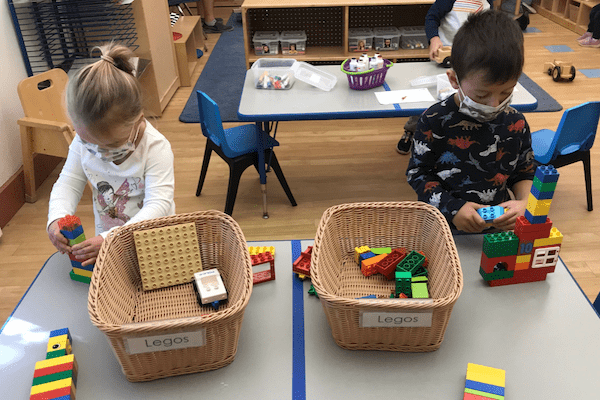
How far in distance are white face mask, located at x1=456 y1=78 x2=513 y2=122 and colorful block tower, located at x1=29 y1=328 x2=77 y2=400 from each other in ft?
3.48

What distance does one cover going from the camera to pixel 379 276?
3.72ft

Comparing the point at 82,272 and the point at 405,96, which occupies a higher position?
the point at 82,272

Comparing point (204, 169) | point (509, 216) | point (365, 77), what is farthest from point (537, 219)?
point (204, 169)

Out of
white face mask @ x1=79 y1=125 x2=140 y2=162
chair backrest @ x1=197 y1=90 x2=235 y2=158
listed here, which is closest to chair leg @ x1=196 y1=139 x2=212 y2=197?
chair backrest @ x1=197 y1=90 x2=235 y2=158

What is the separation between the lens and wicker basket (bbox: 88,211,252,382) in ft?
2.74

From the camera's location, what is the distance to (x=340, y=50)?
3.78 metres

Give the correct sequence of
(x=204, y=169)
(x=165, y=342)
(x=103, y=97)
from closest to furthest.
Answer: (x=165, y=342)
(x=103, y=97)
(x=204, y=169)

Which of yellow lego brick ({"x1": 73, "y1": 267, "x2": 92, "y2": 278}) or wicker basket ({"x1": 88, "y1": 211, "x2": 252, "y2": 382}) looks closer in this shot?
wicker basket ({"x1": 88, "y1": 211, "x2": 252, "y2": 382})

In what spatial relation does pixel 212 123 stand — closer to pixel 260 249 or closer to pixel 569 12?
pixel 260 249

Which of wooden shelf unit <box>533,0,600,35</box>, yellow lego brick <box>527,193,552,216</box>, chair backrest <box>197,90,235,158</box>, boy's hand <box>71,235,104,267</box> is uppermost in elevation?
yellow lego brick <box>527,193,552,216</box>

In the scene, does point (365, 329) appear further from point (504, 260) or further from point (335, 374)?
point (504, 260)

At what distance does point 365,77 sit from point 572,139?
1.02m

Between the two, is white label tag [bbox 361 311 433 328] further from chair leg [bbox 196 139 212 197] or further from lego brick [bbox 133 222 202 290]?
chair leg [bbox 196 139 212 197]

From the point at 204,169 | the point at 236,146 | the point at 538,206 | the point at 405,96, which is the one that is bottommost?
the point at 204,169
